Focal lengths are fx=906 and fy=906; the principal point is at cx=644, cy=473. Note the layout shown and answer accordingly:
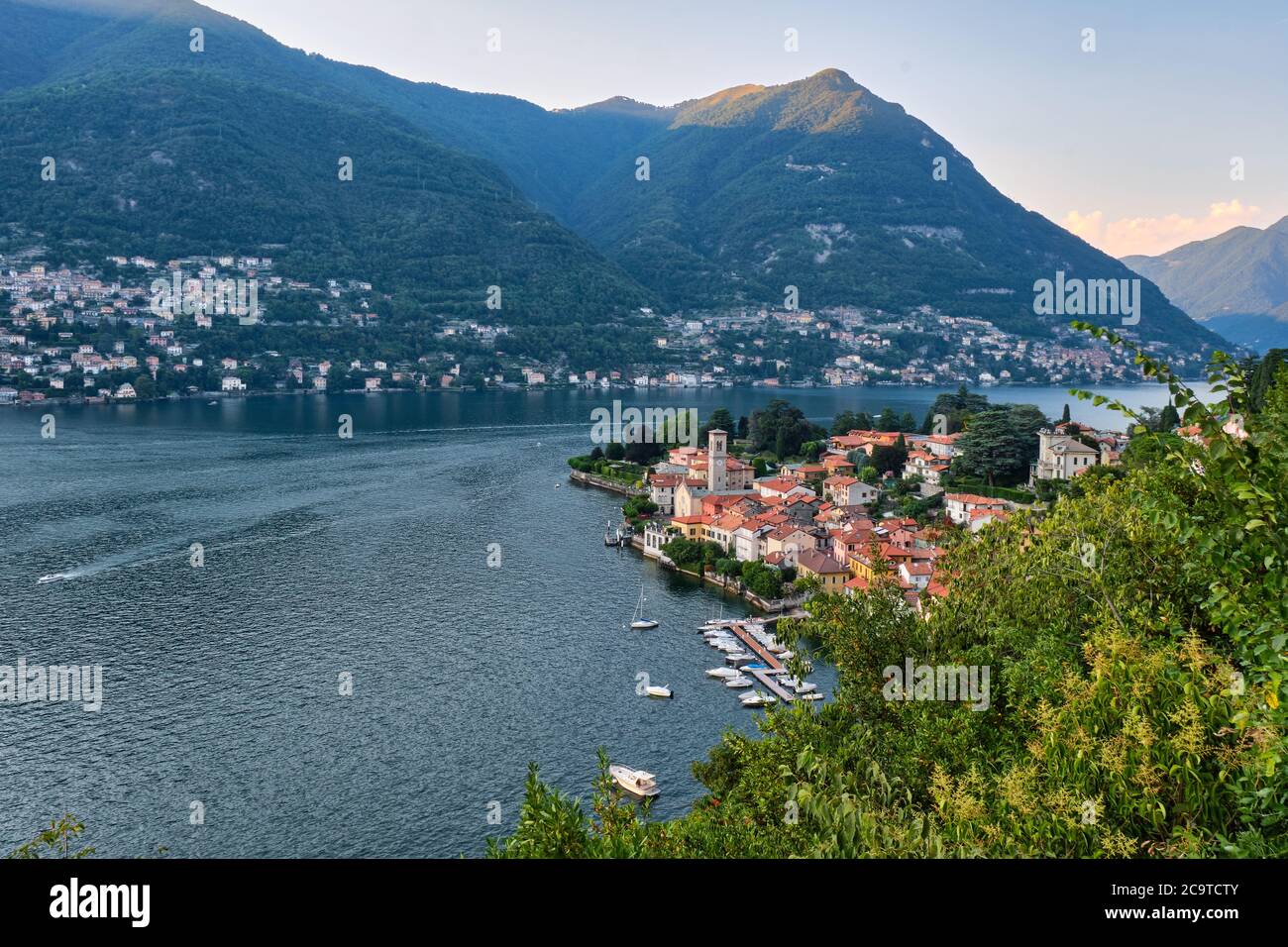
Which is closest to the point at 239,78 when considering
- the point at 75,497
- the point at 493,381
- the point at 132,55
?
the point at 132,55

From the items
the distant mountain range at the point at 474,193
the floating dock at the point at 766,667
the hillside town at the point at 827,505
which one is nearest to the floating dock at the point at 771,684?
the floating dock at the point at 766,667

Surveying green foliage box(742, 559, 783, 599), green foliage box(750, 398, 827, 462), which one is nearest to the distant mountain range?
green foliage box(750, 398, 827, 462)

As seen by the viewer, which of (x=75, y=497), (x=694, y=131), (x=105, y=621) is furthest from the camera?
(x=694, y=131)

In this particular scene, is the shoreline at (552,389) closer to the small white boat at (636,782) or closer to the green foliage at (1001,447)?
the green foliage at (1001,447)

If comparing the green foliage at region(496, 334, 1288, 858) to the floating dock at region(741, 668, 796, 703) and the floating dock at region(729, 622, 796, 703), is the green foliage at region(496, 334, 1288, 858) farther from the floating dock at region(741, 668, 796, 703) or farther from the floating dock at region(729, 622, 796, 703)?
the floating dock at region(729, 622, 796, 703)

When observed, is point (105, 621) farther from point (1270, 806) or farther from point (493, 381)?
point (493, 381)
